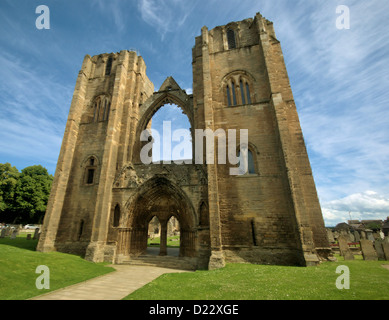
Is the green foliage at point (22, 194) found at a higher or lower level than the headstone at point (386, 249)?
higher

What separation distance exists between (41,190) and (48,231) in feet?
58.5

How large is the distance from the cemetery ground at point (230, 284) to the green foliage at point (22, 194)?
851 inches

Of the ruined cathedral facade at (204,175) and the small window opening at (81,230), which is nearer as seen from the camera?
the ruined cathedral facade at (204,175)

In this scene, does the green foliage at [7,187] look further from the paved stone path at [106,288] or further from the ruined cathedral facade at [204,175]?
the paved stone path at [106,288]

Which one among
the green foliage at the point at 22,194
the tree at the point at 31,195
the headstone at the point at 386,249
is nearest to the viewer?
the headstone at the point at 386,249

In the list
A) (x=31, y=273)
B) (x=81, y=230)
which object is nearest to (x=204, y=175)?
(x=31, y=273)

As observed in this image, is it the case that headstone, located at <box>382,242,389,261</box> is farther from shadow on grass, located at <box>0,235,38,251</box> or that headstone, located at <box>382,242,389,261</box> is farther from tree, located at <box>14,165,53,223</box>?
tree, located at <box>14,165,53,223</box>

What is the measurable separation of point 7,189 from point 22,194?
1.67 m

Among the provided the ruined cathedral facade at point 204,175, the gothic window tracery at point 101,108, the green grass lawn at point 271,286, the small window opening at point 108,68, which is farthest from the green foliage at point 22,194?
the green grass lawn at point 271,286

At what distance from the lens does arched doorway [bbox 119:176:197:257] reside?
1209 centimetres

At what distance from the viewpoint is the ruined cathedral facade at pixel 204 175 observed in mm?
10578

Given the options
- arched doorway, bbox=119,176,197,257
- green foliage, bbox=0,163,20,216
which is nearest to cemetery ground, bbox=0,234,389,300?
arched doorway, bbox=119,176,197,257

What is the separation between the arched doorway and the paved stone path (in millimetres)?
3169

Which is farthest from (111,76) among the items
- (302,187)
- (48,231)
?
(302,187)
